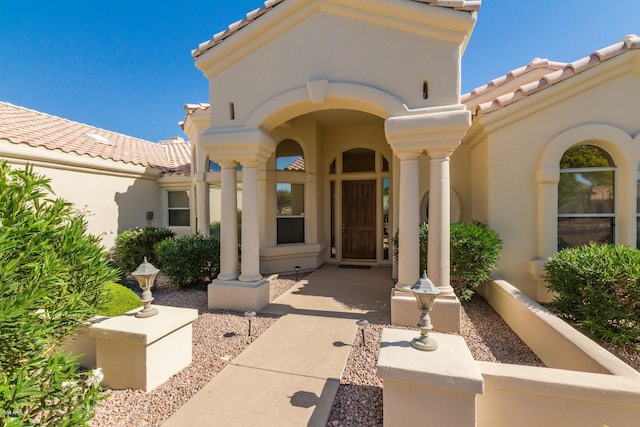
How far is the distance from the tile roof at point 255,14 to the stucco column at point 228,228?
250 cm

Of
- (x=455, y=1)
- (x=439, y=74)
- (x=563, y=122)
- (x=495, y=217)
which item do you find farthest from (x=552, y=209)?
(x=455, y=1)

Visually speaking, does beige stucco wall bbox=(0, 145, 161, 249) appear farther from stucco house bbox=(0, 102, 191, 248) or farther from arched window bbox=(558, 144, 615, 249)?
arched window bbox=(558, 144, 615, 249)

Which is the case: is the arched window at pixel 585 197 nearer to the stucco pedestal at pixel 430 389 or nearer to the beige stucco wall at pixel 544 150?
the beige stucco wall at pixel 544 150

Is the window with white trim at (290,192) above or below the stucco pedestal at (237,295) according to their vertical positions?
above

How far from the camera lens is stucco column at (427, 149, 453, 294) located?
4836 mm

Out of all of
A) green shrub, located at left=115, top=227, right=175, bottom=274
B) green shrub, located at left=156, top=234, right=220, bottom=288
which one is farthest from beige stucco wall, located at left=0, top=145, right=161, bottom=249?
green shrub, located at left=156, top=234, right=220, bottom=288

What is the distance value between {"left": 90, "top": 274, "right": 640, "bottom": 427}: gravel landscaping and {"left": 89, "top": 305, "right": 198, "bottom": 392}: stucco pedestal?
13 centimetres

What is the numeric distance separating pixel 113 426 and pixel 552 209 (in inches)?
314

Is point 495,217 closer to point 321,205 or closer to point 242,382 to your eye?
point 321,205

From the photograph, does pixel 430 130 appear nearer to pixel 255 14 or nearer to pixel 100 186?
pixel 255 14

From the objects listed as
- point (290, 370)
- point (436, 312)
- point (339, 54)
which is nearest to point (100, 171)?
point (339, 54)

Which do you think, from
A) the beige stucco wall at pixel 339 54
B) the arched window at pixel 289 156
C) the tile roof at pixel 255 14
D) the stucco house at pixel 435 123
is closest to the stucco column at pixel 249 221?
the stucco house at pixel 435 123

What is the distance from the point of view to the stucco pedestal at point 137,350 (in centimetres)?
325

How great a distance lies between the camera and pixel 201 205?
991 cm
